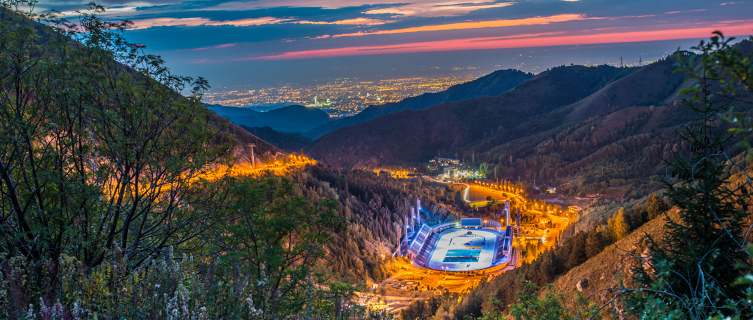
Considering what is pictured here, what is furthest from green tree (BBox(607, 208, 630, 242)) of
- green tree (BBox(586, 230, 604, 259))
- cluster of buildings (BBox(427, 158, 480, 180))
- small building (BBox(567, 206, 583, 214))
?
cluster of buildings (BBox(427, 158, 480, 180))

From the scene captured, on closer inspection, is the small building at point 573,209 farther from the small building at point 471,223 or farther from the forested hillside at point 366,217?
the forested hillside at point 366,217

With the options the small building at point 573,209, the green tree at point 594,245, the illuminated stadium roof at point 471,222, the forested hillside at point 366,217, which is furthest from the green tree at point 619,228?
the small building at point 573,209

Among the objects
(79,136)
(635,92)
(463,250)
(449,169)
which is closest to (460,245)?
(463,250)

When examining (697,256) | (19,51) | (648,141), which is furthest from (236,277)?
(648,141)

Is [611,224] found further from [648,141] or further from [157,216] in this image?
[648,141]

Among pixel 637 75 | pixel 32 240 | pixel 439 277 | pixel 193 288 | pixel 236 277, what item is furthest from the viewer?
pixel 637 75

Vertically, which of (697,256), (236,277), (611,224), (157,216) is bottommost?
(611,224)

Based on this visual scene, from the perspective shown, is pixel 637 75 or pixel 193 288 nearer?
pixel 193 288
